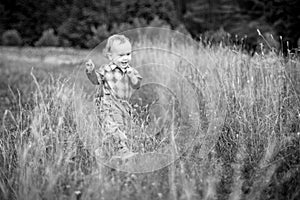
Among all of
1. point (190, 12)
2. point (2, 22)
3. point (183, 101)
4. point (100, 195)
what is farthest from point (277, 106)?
point (2, 22)

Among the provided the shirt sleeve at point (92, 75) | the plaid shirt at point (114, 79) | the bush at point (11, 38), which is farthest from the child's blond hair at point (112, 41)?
the bush at point (11, 38)

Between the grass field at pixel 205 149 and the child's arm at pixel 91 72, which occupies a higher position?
the child's arm at pixel 91 72

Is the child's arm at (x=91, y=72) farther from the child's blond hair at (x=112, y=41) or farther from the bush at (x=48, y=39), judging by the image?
the bush at (x=48, y=39)

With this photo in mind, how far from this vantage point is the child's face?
3.40 metres

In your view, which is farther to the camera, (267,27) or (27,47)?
(27,47)

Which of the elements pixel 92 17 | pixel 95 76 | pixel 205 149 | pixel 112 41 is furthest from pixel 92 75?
pixel 92 17

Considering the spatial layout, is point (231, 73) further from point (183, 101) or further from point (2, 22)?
point (2, 22)

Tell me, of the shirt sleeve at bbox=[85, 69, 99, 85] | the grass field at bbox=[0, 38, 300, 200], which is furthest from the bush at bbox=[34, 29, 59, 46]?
the shirt sleeve at bbox=[85, 69, 99, 85]

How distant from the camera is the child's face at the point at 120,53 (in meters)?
3.40

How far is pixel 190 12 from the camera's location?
1256 cm

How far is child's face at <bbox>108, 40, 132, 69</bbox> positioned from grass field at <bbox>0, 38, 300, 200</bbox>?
37 cm

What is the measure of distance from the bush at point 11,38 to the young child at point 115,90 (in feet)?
30.5

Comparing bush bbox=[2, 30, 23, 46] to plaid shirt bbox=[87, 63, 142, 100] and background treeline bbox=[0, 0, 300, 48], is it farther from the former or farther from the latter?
plaid shirt bbox=[87, 63, 142, 100]

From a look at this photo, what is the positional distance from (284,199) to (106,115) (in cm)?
138
